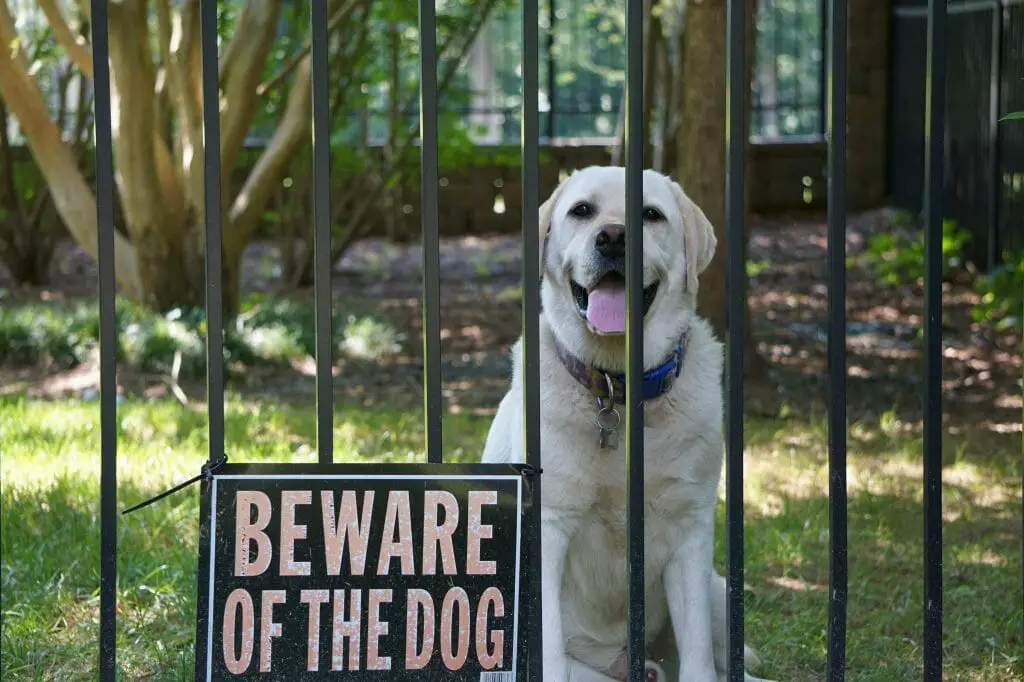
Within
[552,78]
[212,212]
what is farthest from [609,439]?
[552,78]

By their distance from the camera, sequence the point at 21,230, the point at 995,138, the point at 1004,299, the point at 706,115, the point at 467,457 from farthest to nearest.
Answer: the point at 21,230
the point at 995,138
the point at 1004,299
the point at 706,115
the point at 467,457

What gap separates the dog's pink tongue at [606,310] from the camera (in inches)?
130

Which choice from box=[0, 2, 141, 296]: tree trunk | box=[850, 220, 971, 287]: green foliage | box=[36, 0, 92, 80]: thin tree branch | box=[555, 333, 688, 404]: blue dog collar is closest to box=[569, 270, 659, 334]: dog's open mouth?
box=[555, 333, 688, 404]: blue dog collar

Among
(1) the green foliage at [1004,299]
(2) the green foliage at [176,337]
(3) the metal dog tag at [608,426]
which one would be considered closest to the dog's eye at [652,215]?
(3) the metal dog tag at [608,426]

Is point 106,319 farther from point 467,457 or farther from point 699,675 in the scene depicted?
point 467,457

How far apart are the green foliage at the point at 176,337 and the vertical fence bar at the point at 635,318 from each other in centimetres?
570

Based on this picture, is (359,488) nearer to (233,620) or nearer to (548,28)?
(233,620)

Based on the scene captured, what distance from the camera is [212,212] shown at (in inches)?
94.9

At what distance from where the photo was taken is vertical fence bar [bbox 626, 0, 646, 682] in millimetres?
2416

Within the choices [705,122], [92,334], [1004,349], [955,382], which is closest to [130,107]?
[92,334]

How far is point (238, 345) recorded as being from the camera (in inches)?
323

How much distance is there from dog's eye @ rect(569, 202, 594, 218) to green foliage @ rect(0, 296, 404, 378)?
484 centimetres

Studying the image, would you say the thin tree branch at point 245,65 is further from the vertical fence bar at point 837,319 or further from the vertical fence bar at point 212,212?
the vertical fence bar at point 837,319

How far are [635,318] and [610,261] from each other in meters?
0.80
